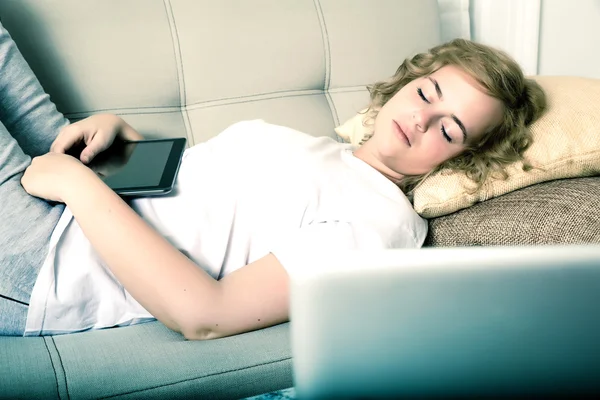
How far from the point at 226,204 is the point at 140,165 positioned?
20cm

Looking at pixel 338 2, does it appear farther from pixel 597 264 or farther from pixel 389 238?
pixel 597 264

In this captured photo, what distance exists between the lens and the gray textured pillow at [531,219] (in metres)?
1.02

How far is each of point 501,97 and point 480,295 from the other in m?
0.99

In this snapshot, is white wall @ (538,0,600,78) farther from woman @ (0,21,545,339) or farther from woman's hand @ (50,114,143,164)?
woman's hand @ (50,114,143,164)

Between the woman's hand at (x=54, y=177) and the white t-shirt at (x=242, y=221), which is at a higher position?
the woman's hand at (x=54, y=177)

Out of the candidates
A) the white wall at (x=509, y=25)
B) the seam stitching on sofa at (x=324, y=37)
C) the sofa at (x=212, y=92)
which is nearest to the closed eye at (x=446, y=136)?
the sofa at (x=212, y=92)

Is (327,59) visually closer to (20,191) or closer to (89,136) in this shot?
(89,136)

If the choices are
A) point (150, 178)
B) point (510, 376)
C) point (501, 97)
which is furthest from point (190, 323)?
point (501, 97)

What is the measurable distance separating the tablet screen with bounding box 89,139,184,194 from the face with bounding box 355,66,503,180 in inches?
16.6

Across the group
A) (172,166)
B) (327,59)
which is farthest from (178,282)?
(327,59)

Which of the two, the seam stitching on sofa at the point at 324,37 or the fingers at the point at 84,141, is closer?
the fingers at the point at 84,141

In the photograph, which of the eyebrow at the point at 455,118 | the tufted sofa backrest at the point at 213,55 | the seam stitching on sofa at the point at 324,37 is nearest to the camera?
the eyebrow at the point at 455,118

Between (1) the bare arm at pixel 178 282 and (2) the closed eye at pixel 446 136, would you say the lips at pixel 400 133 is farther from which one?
(1) the bare arm at pixel 178 282

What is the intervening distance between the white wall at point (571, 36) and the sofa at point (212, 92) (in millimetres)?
832
